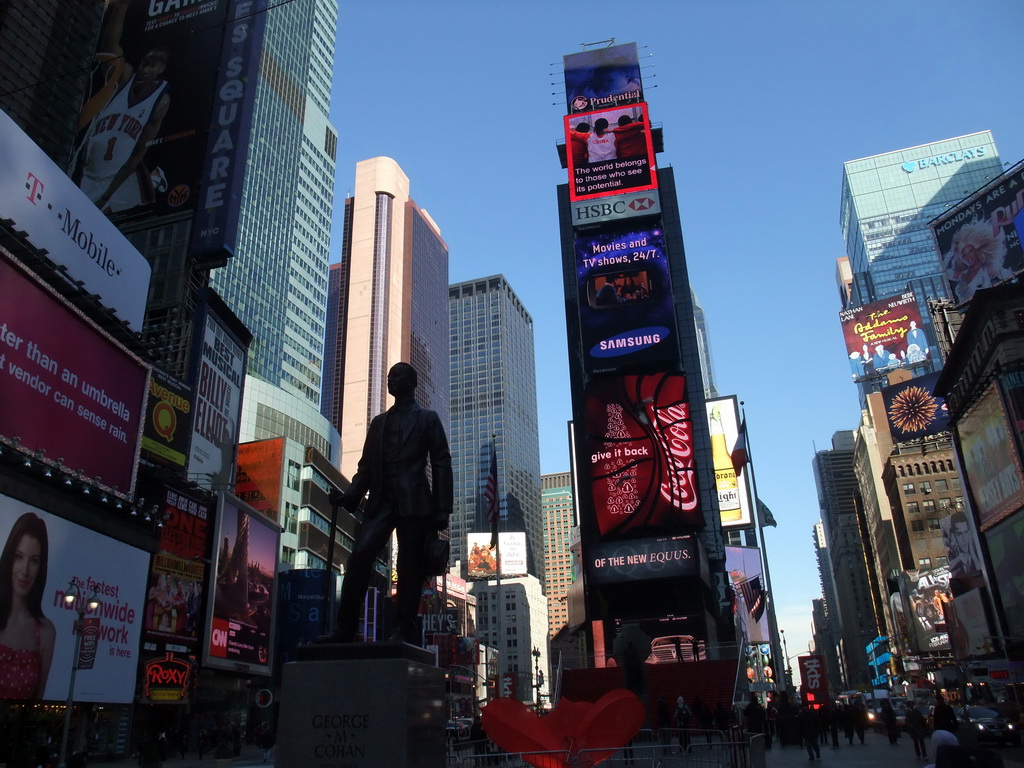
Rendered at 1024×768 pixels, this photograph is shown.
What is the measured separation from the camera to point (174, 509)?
42531 mm

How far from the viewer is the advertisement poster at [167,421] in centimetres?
4178

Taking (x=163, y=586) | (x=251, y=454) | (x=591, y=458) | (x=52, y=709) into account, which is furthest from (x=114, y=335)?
(x=251, y=454)

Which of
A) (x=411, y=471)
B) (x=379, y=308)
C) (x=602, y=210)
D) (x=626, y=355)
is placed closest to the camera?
(x=411, y=471)

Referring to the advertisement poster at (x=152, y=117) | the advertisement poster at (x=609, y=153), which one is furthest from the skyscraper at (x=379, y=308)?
the advertisement poster at (x=152, y=117)

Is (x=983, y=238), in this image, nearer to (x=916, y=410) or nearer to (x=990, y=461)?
(x=990, y=461)

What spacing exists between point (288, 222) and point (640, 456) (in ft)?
268

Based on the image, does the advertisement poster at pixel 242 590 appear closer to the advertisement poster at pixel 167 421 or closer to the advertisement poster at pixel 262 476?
the advertisement poster at pixel 167 421

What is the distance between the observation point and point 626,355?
54.2 meters

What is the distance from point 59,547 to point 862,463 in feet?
429

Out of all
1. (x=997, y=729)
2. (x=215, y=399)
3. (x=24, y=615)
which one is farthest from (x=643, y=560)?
(x=24, y=615)

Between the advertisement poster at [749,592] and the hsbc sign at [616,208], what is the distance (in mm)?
41093

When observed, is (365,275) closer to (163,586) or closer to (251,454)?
(251,454)

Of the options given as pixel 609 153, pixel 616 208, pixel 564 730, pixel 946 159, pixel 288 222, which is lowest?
pixel 564 730

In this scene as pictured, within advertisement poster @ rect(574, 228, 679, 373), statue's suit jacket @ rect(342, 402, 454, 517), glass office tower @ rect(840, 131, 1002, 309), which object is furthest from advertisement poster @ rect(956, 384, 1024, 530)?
glass office tower @ rect(840, 131, 1002, 309)
